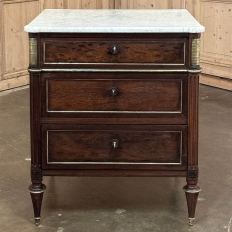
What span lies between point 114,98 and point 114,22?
0.37 meters

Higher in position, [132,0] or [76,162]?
[132,0]

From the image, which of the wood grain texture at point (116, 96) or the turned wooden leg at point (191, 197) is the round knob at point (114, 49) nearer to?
the wood grain texture at point (116, 96)

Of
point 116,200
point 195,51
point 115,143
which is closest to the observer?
point 195,51

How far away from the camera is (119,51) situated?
9.10ft

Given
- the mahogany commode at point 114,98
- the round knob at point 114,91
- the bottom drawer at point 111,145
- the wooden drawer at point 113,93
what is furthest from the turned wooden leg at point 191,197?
the round knob at point 114,91

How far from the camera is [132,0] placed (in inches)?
Answer: 264

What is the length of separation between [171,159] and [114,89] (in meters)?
0.44

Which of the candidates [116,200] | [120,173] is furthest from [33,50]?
[116,200]

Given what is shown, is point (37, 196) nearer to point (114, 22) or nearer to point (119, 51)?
point (119, 51)

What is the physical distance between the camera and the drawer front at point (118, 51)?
2768mm

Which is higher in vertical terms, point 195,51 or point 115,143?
point 195,51

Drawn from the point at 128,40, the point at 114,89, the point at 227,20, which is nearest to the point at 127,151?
the point at 114,89

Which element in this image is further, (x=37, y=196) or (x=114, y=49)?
(x=37, y=196)

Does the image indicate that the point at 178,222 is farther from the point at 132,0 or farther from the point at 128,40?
the point at 132,0
